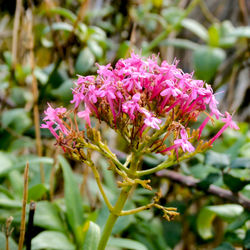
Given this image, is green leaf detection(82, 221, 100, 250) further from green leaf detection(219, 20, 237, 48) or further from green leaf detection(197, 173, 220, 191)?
green leaf detection(219, 20, 237, 48)

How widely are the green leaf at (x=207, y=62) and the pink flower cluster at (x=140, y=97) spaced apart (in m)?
0.75

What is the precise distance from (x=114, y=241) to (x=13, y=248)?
8.7 inches

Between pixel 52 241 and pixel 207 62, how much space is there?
94 centimetres

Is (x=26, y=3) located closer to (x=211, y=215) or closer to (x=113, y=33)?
(x=113, y=33)

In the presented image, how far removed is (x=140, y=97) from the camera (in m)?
0.55

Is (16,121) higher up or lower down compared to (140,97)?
lower down

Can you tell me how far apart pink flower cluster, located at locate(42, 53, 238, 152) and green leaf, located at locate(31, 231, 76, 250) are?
0.85 feet

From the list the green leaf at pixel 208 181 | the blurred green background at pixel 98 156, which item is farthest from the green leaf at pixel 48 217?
the green leaf at pixel 208 181

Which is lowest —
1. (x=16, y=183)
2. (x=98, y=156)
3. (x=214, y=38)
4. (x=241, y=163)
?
(x=98, y=156)

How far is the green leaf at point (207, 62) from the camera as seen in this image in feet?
4.27

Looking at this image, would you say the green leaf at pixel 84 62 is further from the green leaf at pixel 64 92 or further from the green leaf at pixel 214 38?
the green leaf at pixel 214 38

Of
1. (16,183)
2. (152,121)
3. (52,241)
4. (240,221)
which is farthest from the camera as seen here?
(16,183)

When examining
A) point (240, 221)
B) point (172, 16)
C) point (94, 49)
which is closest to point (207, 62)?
point (172, 16)

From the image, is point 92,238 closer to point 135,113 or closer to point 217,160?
point 135,113
